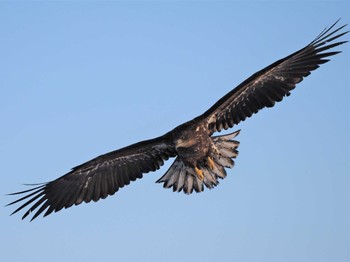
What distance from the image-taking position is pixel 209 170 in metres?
15.7

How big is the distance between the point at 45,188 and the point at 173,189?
265 cm

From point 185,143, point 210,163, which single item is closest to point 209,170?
point 210,163

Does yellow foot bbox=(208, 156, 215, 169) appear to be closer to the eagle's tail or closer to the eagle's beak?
the eagle's tail

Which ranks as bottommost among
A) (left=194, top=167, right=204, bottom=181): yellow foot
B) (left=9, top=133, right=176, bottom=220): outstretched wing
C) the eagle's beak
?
(left=194, top=167, right=204, bottom=181): yellow foot

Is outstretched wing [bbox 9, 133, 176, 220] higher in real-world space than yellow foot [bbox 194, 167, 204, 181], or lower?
higher

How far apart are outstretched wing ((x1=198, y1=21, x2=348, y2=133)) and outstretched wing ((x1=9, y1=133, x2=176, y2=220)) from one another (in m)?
1.24

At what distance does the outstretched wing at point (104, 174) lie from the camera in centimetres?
1598

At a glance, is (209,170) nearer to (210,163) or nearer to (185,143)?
(210,163)

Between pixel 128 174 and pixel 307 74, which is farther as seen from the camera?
pixel 128 174

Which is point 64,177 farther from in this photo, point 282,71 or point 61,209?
point 282,71

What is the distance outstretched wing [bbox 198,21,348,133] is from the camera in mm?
15188

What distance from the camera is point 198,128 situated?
600 inches

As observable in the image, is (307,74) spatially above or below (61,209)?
below

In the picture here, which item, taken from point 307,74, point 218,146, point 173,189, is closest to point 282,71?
point 307,74
